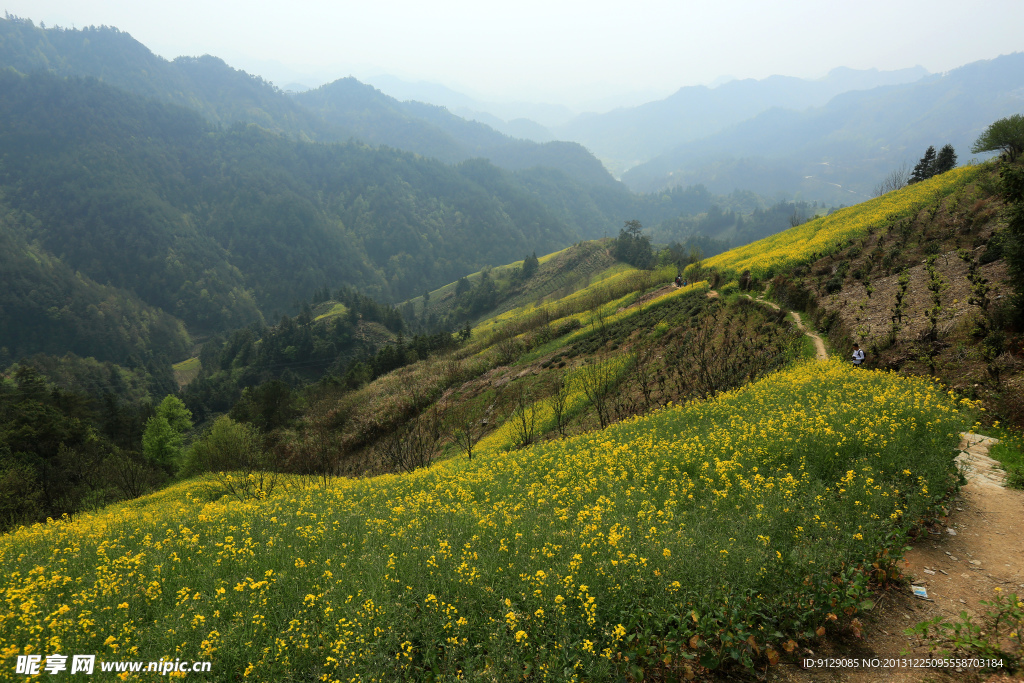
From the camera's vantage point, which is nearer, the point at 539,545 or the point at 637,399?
→ the point at 539,545

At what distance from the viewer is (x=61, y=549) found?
9.52 metres

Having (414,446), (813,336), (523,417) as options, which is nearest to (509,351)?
(414,446)

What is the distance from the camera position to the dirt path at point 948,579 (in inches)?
229

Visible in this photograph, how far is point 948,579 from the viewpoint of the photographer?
739 cm

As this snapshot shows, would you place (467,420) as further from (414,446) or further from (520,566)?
(520,566)

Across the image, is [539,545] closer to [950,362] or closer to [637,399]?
[950,362]

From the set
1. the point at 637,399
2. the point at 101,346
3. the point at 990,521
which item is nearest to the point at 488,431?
the point at 637,399

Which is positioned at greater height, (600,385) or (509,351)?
(600,385)

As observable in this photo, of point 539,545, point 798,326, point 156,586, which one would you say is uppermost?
point 156,586

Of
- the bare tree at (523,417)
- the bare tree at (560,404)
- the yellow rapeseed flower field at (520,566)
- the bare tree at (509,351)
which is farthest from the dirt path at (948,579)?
the bare tree at (509,351)

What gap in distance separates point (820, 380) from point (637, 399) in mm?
11480

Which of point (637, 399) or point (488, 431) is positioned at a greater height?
point (637, 399)

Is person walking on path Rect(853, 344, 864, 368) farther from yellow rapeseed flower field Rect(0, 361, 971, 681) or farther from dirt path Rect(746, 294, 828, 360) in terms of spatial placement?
yellow rapeseed flower field Rect(0, 361, 971, 681)

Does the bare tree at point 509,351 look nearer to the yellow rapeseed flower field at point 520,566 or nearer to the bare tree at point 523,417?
the bare tree at point 523,417
